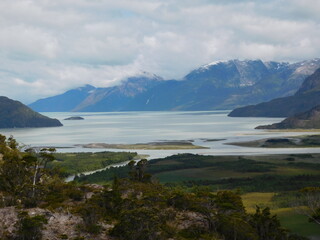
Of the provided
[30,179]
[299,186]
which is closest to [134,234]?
[30,179]

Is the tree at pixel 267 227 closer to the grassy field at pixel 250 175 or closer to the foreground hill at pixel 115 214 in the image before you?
the foreground hill at pixel 115 214

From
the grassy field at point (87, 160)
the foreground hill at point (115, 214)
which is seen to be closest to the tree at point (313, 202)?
the foreground hill at point (115, 214)

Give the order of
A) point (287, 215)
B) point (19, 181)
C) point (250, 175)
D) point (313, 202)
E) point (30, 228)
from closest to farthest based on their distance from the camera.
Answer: point (30, 228) < point (19, 181) < point (313, 202) < point (287, 215) < point (250, 175)

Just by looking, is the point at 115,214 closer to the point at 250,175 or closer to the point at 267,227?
the point at 267,227

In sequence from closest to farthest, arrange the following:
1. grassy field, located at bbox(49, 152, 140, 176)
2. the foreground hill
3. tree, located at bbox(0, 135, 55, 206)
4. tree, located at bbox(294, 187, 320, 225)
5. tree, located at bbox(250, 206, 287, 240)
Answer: the foreground hill → tree, located at bbox(0, 135, 55, 206) → tree, located at bbox(250, 206, 287, 240) → tree, located at bbox(294, 187, 320, 225) → grassy field, located at bbox(49, 152, 140, 176)

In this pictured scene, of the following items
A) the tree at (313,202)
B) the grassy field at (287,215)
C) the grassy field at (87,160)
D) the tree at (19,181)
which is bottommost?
the grassy field at (287,215)

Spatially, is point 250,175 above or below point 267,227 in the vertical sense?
below

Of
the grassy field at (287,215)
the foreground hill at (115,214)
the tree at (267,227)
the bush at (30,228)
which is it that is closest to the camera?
the bush at (30,228)

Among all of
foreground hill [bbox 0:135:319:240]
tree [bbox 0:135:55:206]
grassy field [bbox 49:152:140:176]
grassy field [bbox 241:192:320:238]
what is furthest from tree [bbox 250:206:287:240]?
grassy field [bbox 49:152:140:176]

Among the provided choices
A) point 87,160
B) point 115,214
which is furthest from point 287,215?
point 87,160

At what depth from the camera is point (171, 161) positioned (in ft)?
548

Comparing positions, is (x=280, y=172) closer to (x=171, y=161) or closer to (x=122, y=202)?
(x=171, y=161)

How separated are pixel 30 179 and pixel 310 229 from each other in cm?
4197

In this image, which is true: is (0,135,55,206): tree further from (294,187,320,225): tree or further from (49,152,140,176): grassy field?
(49,152,140,176): grassy field
